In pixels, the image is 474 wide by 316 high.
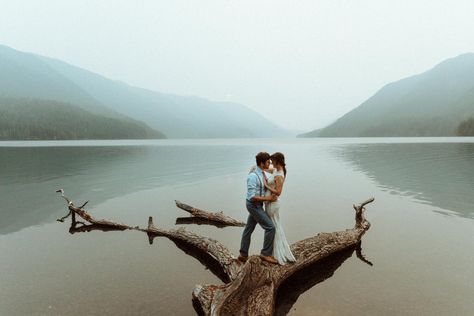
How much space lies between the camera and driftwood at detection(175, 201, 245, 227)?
18344 mm

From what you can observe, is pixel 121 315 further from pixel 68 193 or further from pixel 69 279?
pixel 68 193

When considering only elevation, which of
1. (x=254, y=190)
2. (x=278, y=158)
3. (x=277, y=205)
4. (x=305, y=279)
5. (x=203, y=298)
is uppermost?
(x=278, y=158)

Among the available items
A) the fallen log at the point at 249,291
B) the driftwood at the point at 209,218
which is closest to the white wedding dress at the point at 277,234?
the fallen log at the point at 249,291

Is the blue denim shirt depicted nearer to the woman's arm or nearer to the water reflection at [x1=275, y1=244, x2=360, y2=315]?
the woman's arm

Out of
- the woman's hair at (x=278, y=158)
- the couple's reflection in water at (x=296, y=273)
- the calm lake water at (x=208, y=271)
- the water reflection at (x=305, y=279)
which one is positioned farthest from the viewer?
the woman's hair at (x=278, y=158)

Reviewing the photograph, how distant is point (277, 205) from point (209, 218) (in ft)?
30.9

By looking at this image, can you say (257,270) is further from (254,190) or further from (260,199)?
(254,190)

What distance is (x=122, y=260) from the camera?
490 inches

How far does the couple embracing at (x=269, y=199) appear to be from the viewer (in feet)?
32.6

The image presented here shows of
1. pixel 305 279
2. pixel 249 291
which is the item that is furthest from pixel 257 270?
pixel 305 279

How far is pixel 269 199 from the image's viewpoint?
10102mm

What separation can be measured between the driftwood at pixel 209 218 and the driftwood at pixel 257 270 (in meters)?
3.16

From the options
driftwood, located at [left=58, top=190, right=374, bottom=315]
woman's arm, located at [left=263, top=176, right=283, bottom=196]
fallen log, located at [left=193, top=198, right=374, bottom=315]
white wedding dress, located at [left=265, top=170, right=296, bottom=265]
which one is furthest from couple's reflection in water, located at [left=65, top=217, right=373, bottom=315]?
woman's arm, located at [left=263, top=176, right=283, bottom=196]

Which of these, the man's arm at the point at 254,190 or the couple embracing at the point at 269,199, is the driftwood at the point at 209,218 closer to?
the couple embracing at the point at 269,199
